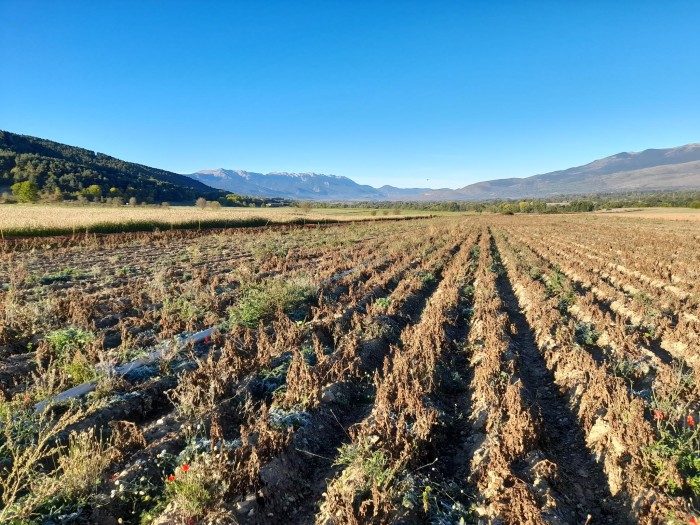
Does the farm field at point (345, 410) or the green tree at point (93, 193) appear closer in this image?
the farm field at point (345, 410)

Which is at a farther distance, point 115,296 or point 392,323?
point 115,296

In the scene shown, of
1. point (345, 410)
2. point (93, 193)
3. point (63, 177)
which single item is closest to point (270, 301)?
point (345, 410)

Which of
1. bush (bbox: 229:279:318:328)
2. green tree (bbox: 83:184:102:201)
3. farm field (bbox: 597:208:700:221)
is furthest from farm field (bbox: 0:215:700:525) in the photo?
green tree (bbox: 83:184:102:201)

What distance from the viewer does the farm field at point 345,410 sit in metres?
3.55

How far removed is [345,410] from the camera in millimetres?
5484

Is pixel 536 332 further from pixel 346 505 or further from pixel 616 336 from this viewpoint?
pixel 346 505

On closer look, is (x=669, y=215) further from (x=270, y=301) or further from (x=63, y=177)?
A: (x=63, y=177)

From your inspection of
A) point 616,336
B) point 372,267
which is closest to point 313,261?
point 372,267

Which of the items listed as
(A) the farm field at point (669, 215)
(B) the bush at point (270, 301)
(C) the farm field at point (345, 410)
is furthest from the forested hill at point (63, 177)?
(A) the farm field at point (669, 215)

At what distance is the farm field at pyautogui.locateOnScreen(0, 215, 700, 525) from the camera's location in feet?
11.6

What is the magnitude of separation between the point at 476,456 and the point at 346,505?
1831mm

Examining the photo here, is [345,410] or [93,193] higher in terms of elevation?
[93,193]

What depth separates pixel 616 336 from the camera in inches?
306

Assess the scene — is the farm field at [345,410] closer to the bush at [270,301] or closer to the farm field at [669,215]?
the bush at [270,301]
